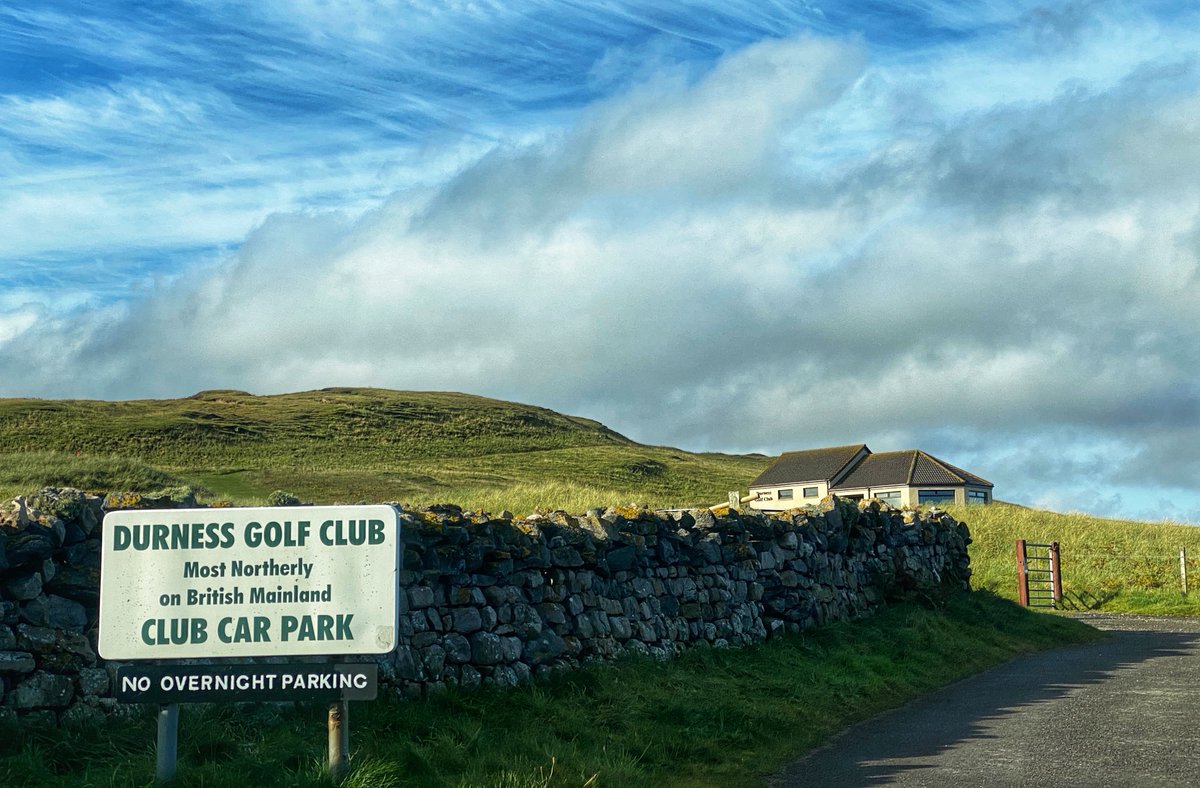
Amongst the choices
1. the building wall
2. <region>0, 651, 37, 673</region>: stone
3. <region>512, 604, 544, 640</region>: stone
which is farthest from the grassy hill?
<region>0, 651, 37, 673</region>: stone

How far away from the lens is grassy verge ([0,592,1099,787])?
8.52 metres

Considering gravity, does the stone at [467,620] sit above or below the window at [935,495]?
below

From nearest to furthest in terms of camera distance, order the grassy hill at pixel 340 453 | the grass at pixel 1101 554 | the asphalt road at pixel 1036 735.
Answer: the asphalt road at pixel 1036 735
the grass at pixel 1101 554
the grassy hill at pixel 340 453

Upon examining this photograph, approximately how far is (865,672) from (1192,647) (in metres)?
7.91

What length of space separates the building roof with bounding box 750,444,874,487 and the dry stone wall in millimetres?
53281

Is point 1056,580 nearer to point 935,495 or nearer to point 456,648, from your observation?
point 456,648

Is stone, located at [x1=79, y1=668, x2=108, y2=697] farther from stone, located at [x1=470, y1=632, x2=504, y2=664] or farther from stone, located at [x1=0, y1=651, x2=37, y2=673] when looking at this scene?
stone, located at [x1=470, y1=632, x2=504, y2=664]

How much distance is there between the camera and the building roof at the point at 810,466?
7331cm

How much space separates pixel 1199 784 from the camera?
9352mm

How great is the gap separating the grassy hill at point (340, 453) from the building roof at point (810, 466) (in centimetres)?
529

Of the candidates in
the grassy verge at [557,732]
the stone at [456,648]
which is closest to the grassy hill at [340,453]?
the grassy verge at [557,732]

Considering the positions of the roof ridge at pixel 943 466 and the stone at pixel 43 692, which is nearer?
the stone at pixel 43 692

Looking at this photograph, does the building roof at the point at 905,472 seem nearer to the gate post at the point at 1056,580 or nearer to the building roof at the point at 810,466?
the building roof at the point at 810,466

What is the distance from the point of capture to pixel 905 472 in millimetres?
69375
